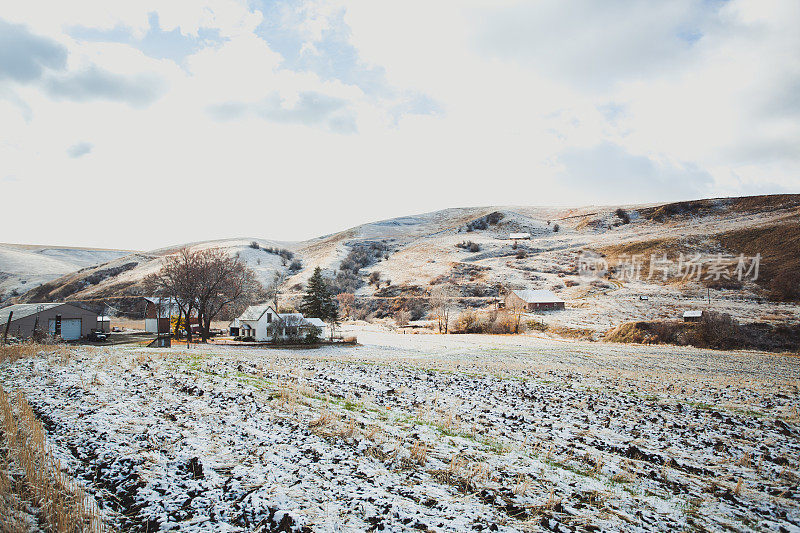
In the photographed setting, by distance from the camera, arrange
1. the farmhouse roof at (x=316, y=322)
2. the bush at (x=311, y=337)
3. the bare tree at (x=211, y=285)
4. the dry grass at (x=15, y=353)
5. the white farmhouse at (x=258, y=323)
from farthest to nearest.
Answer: the white farmhouse at (x=258, y=323) < the farmhouse roof at (x=316, y=322) < the bare tree at (x=211, y=285) < the bush at (x=311, y=337) < the dry grass at (x=15, y=353)

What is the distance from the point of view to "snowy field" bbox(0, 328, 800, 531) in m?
6.00

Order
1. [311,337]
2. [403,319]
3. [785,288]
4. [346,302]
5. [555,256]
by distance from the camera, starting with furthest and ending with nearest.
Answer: [555,256], [346,302], [403,319], [785,288], [311,337]

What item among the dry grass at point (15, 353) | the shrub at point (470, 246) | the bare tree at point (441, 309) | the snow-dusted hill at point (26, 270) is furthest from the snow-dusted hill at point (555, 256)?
the dry grass at point (15, 353)

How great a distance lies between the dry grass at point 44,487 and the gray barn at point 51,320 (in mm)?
57259

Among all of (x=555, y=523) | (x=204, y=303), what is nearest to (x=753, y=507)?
(x=555, y=523)

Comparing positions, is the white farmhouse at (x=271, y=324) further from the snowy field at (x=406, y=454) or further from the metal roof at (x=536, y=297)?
the metal roof at (x=536, y=297)

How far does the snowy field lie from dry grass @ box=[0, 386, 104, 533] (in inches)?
12.4

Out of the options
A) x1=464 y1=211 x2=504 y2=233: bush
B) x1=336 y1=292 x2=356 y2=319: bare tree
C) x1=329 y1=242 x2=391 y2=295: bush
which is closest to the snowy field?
x1=336 y1=292 x2=356 y2=319: bare tree

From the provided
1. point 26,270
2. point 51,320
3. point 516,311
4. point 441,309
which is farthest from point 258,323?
point 26,270

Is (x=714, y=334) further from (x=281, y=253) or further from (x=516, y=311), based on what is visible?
(x=281, y=253)

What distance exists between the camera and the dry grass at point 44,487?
518 cm

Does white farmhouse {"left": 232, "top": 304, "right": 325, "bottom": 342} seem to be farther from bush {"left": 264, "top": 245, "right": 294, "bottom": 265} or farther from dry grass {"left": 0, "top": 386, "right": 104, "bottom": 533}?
bush {"left": 264, "top": 245, "right": 294, "bottom": 265}

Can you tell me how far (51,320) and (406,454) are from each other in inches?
2731

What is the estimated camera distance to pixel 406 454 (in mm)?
8336
